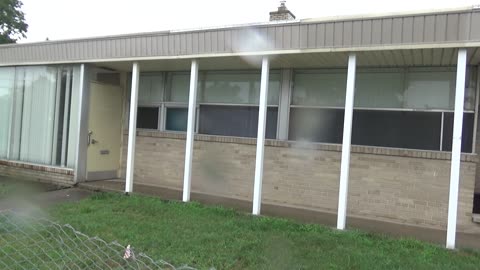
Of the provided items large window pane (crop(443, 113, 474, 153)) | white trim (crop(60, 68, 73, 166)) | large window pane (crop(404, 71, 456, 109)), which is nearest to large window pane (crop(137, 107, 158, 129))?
white trim (crop(60, 68, 73, 166))

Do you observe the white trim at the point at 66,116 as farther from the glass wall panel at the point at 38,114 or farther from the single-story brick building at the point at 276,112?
the glass wall panel at the point at 38,114

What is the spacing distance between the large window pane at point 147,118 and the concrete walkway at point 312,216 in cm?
144

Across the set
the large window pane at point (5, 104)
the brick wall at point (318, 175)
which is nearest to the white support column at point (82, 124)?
the brick wall at point (318, 175)

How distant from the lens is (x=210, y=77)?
9156 mm

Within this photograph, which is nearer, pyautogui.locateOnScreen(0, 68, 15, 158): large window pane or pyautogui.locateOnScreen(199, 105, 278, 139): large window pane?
pyautogui.locateOnScreen(199, 105, 278, 139): large window pane

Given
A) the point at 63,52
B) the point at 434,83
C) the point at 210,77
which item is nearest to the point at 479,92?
the point at 434,83

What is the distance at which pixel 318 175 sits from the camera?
25.7 feet

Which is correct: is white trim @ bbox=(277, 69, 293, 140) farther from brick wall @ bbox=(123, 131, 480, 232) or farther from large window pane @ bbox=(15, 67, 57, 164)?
large window pane @ bbox=(15, 67, 57, 164)

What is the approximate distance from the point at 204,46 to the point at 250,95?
1734 mm

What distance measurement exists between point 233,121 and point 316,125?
70.1 inches

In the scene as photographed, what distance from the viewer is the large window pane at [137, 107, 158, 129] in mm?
9891

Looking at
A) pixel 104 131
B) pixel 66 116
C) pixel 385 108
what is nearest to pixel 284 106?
pixel 385 108

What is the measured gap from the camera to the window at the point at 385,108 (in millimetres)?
7039

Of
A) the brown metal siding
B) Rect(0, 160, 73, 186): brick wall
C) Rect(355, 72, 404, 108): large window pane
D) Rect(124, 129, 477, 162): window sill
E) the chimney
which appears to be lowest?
Rect(0, 160, 73, 186): brick wall
